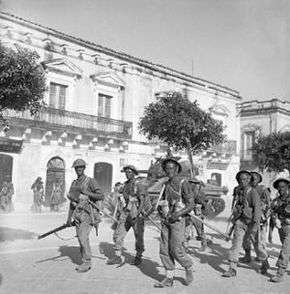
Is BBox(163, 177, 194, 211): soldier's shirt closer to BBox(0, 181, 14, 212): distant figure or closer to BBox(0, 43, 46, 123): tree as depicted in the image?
BBox(0, 43, 46, 123): tree

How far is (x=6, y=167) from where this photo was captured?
66.2ft

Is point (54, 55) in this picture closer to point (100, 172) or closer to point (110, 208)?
point (100, 172)

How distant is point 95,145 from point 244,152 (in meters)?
16.3

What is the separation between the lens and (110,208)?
15.1 meters

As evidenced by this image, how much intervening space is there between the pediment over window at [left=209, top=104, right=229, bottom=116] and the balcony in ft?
23.2

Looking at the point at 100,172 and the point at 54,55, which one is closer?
the point at 54,55

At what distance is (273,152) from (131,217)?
1100cm

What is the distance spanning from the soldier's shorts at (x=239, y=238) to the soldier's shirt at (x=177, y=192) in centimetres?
116

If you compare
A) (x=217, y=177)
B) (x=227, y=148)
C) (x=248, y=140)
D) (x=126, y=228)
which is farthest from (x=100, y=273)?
(x=248, y=140)

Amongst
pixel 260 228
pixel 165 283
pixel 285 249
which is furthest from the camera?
pixel 260 228

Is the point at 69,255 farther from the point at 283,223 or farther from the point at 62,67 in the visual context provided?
the point at 62,67

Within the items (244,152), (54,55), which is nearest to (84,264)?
(54,55)

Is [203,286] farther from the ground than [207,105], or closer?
closer

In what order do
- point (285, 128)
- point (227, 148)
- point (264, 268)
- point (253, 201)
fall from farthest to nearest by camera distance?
point (285, 128) → point (227, 148) → point (264, 268) → point (253, 201)
